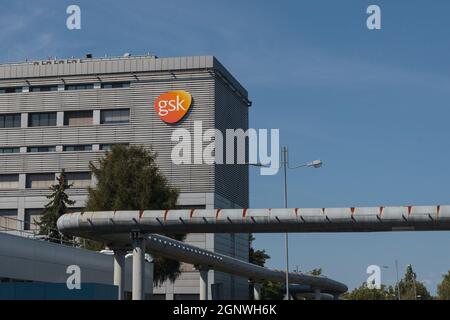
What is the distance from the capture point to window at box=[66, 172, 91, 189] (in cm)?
10162

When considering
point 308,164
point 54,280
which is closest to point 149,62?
point 308,164

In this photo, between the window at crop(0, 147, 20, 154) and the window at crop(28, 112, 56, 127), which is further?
the window at crop(28, 112, 56, 127)

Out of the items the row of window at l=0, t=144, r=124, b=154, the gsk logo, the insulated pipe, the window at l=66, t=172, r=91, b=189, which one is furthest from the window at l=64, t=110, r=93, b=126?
the insulated pipe

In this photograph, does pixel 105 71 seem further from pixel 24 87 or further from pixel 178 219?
pixel 178 219

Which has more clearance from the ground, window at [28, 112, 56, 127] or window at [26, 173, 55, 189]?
window at [28, 112, 56, 127]

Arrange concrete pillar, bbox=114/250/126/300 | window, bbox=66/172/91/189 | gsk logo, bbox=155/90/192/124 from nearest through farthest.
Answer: concrete pillar, bbox=114/250/126/300, gsk logo, bbox=155/90/192/124, window, bbox=66/172/91/189

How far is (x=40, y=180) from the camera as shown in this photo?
103m

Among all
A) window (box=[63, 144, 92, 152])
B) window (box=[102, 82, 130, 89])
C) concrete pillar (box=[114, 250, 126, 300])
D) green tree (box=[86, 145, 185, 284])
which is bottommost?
concrete pillar (box=[114, 250, 126, 300])

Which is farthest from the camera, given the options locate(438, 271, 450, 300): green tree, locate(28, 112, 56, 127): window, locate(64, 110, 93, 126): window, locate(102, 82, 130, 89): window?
locate(438, 271, 450, 300): green tree

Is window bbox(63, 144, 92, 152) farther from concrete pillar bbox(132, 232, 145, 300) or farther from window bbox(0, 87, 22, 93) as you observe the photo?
concrete pillar bbox(132, 232, 145, 300)

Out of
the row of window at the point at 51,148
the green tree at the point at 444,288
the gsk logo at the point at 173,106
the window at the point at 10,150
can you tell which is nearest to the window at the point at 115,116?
the row of window at the point at 51,148

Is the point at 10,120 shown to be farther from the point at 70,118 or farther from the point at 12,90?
the point at 70,118

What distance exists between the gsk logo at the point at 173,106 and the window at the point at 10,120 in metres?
19.9

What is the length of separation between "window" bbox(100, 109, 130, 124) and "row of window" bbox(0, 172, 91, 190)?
300 inches
